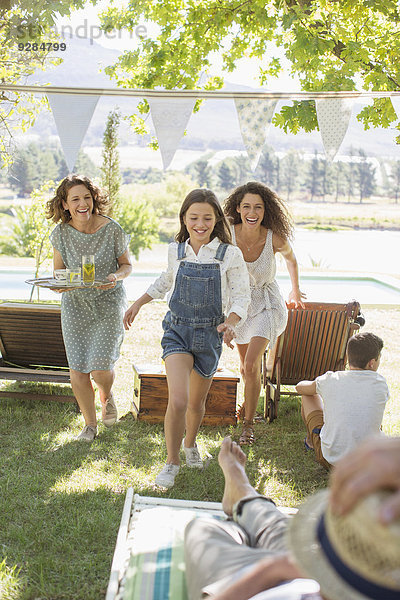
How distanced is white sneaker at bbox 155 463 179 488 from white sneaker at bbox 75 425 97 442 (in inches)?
33.7

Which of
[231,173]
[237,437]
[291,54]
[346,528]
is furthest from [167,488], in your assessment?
[231,173]

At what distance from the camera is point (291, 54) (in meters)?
6.65

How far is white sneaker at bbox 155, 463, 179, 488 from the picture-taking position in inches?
141

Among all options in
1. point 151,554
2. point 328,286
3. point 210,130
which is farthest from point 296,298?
point 210,130

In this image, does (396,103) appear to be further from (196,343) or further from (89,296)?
(89,296)

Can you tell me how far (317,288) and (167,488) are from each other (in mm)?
14395

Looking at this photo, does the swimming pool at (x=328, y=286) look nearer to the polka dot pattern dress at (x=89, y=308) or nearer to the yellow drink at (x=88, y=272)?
the polka dot pattern dress at (x=89, y=308)

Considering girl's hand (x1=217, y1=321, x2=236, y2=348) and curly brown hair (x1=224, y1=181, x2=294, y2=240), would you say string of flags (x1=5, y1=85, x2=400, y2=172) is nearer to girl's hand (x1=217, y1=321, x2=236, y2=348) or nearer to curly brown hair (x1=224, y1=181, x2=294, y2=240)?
curly brown hair (x1=224, y1=181, x2=294, y2=240)

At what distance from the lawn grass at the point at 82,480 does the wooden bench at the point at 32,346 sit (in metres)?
0.25

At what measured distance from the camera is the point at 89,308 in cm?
439

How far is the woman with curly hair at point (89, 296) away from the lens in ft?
14.2

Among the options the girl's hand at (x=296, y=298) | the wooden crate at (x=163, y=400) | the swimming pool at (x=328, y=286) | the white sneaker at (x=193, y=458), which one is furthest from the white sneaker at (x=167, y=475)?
the swimming pool at (x=328, y=286)

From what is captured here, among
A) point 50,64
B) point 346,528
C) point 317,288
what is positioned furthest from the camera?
point 317,288

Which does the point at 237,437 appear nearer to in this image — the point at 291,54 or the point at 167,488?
the point at 167,488
